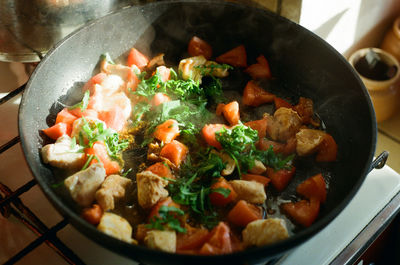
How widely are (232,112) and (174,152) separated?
339mm

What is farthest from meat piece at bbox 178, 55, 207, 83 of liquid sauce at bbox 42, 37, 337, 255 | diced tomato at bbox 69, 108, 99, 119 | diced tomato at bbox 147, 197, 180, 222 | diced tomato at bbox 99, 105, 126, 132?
Result: diced tomato at bbox 147, 197, 180, 222

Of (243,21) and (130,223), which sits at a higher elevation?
(243,21)

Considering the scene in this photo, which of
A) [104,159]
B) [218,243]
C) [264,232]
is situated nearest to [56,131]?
[104,159]

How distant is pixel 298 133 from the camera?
184cm

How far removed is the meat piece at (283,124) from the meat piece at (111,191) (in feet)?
2.18

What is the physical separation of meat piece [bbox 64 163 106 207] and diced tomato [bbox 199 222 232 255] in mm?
485

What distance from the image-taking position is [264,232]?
1434 mm

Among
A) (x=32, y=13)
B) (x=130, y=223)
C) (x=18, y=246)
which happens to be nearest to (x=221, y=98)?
(x=130, y=223)

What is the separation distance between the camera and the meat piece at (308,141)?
178cm

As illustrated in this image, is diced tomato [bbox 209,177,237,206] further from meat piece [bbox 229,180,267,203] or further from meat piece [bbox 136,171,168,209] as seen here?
meat piece [bbox 136,171,168,209]

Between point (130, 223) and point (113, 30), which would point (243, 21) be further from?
point (130, 223)

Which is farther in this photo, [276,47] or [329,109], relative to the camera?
[276,47]

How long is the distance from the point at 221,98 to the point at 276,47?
390 millimetres

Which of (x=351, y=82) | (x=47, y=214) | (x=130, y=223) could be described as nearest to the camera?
(x=130, y=223)
